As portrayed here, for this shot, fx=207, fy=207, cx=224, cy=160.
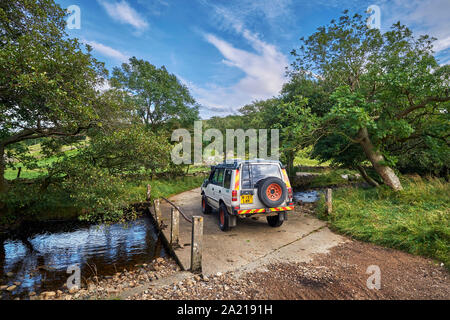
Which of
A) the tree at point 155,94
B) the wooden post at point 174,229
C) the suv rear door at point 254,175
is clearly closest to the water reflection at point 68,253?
the wooden post at point 174,229

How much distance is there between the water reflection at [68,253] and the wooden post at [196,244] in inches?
80.2

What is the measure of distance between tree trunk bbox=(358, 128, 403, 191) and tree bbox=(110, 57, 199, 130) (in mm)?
13119

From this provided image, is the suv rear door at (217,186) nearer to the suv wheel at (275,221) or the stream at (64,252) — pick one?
the suv wheel at (275,221)

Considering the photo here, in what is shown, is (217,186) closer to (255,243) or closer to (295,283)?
(255,243)

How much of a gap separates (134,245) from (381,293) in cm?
619

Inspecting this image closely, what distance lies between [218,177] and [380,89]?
744 centimetres

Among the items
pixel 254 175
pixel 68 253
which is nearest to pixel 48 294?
pixel 68 253

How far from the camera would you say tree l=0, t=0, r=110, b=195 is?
5176 mm

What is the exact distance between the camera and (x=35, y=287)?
4320 millimetres

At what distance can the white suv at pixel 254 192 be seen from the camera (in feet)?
18.7

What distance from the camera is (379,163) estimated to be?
28.7 ft

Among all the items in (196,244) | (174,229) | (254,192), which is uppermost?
(254,192)
